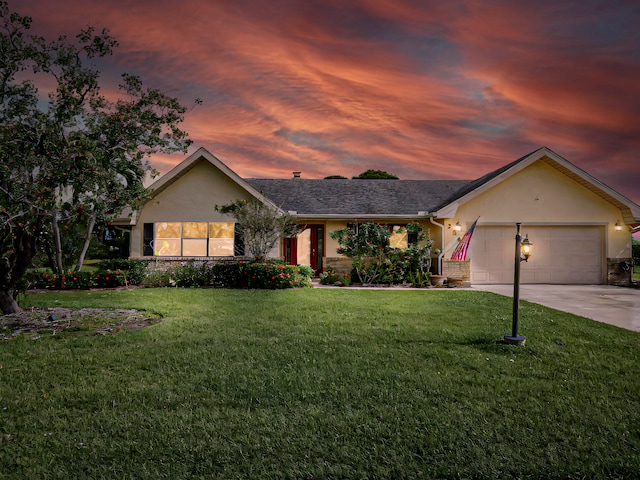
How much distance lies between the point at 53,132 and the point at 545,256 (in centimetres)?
1610

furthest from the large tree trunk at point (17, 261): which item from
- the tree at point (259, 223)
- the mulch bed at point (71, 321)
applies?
the tree at point (259, 223)

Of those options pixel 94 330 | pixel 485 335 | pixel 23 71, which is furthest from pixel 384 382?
pixel 23 71

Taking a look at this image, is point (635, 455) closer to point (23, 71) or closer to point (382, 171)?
point (23, 71)

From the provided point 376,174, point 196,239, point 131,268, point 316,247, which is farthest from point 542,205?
point 376,174

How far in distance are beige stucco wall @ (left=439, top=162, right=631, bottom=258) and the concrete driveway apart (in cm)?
252

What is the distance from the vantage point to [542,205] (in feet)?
51.8

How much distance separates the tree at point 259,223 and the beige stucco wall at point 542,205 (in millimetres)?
6675

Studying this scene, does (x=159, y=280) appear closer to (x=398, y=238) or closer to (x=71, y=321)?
(x=71, y=321)

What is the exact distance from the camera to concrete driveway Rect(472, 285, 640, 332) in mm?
8456

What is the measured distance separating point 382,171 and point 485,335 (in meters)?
26.9

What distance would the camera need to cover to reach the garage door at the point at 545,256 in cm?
1578

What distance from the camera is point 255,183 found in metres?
20.6

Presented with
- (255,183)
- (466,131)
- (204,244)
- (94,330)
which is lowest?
(94,330)

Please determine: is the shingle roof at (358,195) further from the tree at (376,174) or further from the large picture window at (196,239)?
the tree at (376,174)
